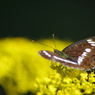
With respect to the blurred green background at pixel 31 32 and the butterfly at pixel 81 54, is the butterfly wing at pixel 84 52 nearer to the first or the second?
the butterfly at pixel 81 54

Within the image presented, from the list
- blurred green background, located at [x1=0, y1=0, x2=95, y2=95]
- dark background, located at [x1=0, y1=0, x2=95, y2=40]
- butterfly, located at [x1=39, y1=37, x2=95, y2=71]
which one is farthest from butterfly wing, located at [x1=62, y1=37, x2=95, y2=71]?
dark background, located at [x1=0, y1=0, x2=95, y2=40]

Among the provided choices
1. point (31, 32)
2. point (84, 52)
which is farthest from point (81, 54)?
point (31, 32)

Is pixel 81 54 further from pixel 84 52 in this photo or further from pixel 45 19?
pixel 45 19

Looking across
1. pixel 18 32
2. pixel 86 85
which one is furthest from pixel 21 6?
pixel 86 85

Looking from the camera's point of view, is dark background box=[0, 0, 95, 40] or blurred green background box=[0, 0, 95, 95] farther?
dark background box=[0, 0, 95, 40]

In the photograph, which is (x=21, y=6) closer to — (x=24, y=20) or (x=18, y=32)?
(x=24, y=20)

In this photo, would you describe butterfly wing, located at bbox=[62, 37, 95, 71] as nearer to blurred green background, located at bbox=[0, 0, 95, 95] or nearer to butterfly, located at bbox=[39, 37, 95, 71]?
butterfly, located at bbox=[39, 37, 95, 71]
